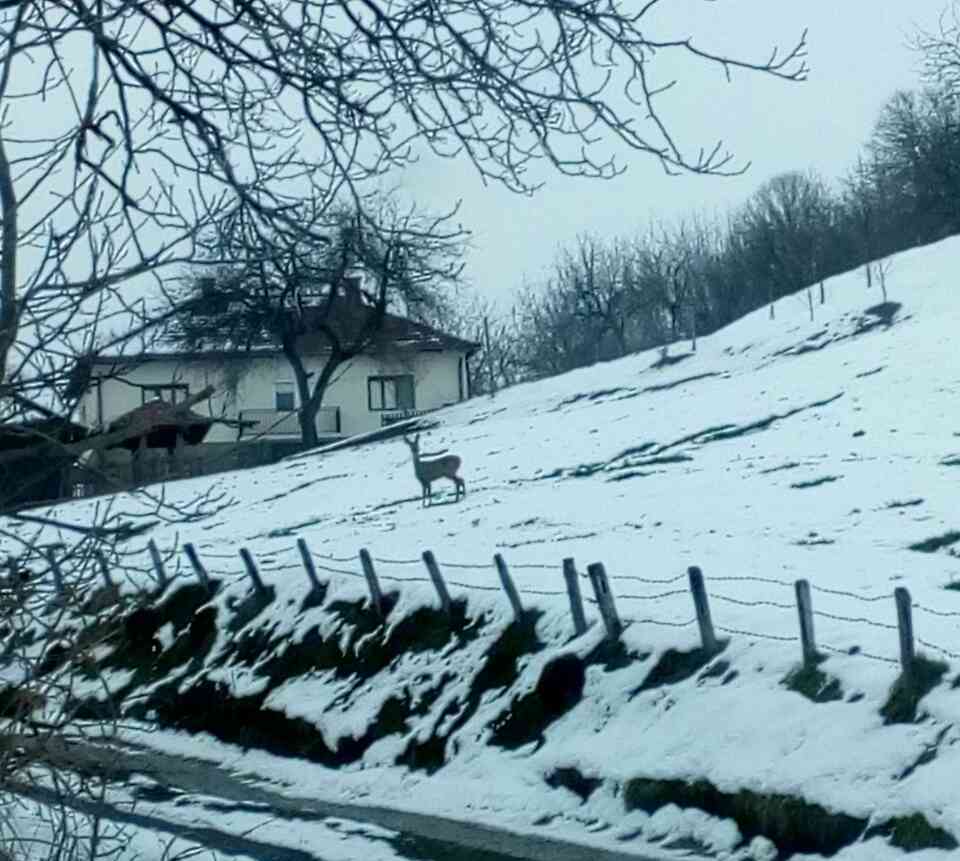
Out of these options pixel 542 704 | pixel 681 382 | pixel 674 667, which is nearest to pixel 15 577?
pixel 674 667

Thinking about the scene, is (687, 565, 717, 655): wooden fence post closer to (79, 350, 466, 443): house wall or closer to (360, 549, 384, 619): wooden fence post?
(79, 350, 466, 443): house wall

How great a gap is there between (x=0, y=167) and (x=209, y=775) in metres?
16.3

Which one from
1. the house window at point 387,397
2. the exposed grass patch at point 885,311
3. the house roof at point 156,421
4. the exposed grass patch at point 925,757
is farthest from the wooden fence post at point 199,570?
the house window at point 387,397

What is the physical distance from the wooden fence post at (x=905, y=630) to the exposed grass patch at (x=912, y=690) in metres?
0.05

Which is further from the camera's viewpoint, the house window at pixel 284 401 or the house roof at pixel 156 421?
the house window at pixel 284 401

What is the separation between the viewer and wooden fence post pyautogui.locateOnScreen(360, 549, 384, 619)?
24531 mm

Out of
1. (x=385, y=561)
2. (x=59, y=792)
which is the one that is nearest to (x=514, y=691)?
(x=385, y=561)

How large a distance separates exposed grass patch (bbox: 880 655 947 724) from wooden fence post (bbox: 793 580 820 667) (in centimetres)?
118

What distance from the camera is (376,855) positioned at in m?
15.6

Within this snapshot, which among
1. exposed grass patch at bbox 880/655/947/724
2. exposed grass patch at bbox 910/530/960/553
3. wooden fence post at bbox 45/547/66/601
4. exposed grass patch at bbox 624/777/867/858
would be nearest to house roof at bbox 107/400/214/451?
wooden fence post at bbox 45/547/66/601

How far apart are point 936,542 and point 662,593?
13.1ft

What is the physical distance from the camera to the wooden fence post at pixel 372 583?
24531mm

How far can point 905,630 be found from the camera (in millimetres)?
15805

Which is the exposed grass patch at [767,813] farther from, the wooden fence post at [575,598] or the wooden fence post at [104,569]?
the wooden fence post at [104,569]
